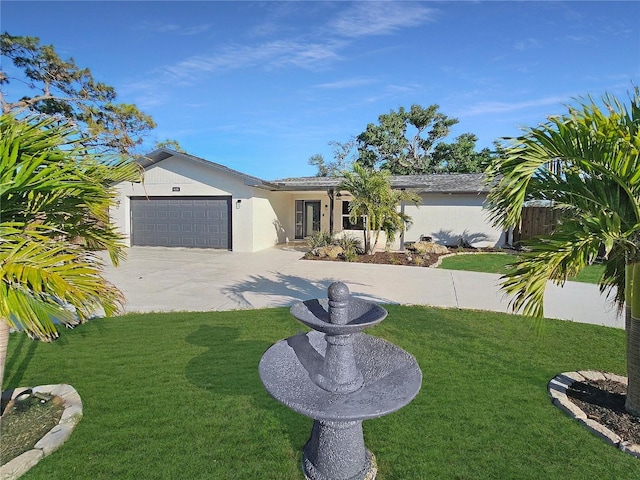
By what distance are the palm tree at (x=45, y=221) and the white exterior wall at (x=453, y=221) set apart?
1533cm

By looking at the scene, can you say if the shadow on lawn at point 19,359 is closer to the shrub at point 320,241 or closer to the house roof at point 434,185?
the shrub at point 320,241

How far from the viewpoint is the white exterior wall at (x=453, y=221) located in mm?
16562

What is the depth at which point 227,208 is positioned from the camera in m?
15.5

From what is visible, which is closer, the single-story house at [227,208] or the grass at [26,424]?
the grass at [26,424]

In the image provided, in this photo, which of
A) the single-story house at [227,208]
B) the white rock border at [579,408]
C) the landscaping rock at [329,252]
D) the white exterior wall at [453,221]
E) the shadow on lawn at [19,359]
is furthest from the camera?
the white exterior wall at [453,221]

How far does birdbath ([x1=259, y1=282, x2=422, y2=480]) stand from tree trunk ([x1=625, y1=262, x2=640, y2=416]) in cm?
224

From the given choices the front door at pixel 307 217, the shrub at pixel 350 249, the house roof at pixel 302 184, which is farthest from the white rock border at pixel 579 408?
the front door at pixel 307 217

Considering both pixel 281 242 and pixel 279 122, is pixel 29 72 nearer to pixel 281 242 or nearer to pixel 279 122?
pixel 279 122

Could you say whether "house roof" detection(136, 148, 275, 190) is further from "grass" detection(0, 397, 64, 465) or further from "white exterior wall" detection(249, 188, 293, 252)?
"grass" detection(0, 397, 64, 465)

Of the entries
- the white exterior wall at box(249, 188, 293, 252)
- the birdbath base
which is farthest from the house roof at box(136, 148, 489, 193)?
the birdbath base

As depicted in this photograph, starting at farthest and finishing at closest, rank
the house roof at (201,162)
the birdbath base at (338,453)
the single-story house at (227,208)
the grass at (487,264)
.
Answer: the single-story house at (227,208) < the house roof at (201,162) < the grass at (487,264) < the birdbath base at (338,453)

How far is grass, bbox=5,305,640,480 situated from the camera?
105 inches

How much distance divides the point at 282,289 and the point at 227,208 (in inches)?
319

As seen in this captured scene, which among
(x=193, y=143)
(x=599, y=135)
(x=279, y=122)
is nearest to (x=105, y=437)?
(x=599, y=135)
